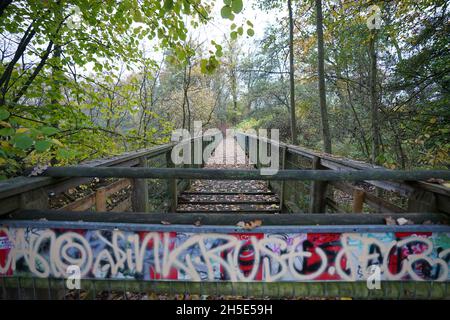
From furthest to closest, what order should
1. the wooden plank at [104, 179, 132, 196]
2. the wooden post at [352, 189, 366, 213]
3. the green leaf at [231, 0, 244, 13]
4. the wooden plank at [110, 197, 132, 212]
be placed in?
the wooden plank at [110, 197, 132, 212]
the wooden plank at [104, 179, 132, 196]
the wooden post at [352, 189, 366, 213]
the green leaf at [231, 0, 244, 13]

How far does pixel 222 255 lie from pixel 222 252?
28 mm

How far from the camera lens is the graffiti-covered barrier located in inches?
69.1

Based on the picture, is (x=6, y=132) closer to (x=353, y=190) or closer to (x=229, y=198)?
(x=353, y=190)

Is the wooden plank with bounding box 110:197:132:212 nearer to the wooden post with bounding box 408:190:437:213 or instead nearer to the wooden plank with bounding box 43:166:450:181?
the wooden plank with bounding box 43:166:450:181

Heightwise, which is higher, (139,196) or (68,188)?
(68,188)

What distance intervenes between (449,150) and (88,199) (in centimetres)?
643

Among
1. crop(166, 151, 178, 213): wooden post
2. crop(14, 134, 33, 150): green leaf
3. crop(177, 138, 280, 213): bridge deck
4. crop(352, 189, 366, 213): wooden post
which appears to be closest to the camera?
crop(14, 134, 33, 150): green leaf

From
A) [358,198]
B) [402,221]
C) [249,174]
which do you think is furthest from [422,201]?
[249,174]

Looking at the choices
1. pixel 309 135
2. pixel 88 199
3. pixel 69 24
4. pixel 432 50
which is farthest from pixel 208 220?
pixel 309 135

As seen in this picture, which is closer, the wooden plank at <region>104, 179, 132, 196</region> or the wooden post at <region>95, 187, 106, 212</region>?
the wooden post at <region>95, 187, 106, 212</region>

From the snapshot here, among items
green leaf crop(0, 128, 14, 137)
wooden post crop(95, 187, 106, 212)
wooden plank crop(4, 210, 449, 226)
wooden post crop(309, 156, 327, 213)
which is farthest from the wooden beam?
green leaf crop(0, 128, 14, 137)

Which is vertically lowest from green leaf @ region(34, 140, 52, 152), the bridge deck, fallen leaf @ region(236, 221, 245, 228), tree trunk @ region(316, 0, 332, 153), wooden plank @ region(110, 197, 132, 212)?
the bridge deck

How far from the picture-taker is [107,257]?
1.81 metres

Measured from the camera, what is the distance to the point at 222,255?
5.90ft
